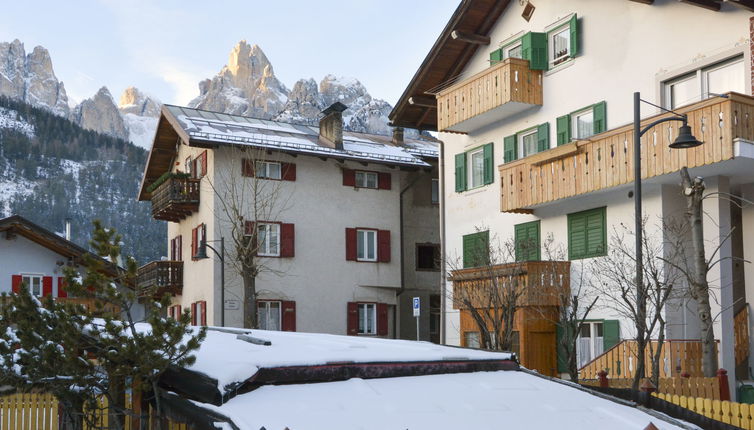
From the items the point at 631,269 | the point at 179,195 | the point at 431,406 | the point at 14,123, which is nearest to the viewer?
the point at 431,406

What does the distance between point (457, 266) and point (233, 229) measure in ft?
26.9

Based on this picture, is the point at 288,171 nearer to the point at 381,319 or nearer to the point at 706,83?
the point at 381,319

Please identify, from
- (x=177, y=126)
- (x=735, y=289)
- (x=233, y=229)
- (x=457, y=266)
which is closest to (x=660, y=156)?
(x=735, y=289)

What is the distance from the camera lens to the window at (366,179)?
36.6 meters

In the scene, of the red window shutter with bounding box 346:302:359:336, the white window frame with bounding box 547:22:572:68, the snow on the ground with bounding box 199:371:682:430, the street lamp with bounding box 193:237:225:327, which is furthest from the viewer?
the red window shutter with bounding box 346:302:359:336

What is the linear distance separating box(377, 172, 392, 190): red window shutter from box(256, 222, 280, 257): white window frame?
15.9ft

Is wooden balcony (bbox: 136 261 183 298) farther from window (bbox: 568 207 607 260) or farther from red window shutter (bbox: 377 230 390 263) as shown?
window (bbox: 568 207 607 260)

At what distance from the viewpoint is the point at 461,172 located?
29.7m

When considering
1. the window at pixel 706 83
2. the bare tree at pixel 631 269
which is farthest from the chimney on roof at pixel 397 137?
the window at pixel 706 83

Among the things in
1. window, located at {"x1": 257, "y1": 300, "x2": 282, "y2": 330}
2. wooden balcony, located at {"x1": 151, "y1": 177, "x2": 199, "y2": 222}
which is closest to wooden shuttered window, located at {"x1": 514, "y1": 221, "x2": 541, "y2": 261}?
window, located at {"x1": 257, "y1": 300, "x2": 282, "y2": 330}

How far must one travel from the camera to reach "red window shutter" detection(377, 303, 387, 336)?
35844 mm

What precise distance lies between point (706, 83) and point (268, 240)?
18.0m

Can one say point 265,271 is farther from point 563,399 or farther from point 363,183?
point 563,399

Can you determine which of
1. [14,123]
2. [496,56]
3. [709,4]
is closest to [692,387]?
[709,4]
